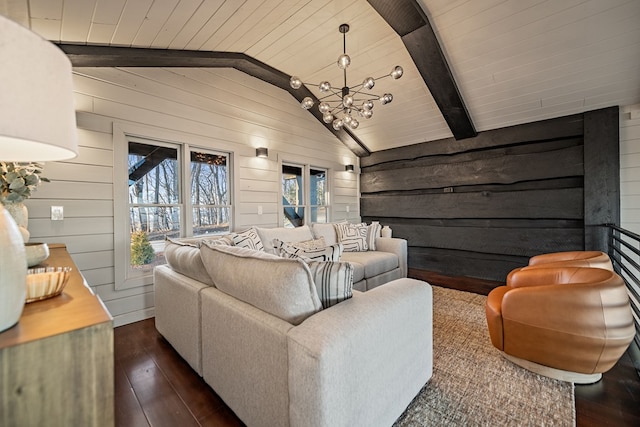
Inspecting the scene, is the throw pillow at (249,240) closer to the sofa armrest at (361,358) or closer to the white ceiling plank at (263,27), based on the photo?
the sofa armrest at (361,358)

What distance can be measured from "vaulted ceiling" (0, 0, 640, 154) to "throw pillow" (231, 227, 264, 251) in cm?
194

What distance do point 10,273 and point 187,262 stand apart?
4.51ft

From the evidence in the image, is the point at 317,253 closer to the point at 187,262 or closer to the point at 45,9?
the point at 187,262

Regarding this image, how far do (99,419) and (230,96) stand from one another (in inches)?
144

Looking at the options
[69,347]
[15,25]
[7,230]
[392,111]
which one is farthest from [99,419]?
[392,111]

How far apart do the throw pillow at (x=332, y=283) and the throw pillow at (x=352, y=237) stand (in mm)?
2578

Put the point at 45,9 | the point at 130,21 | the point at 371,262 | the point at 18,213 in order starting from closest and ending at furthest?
1. the point at 18,213
2. the point at 45,9
3. the point at 130,21
4. the point at 371,262

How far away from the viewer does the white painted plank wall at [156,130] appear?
2.47 metres

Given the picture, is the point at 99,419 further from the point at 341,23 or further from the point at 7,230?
the point at 341,23

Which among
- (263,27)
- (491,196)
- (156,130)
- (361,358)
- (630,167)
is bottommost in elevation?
(361,358)

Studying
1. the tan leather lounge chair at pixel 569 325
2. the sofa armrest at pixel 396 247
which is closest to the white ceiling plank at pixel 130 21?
the tan leather lounge chair at pixel 569 325

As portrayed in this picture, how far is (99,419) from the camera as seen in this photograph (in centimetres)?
65

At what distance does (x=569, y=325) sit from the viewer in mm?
1679

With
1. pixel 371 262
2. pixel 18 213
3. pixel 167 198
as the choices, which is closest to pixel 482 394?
pixel 371 262
